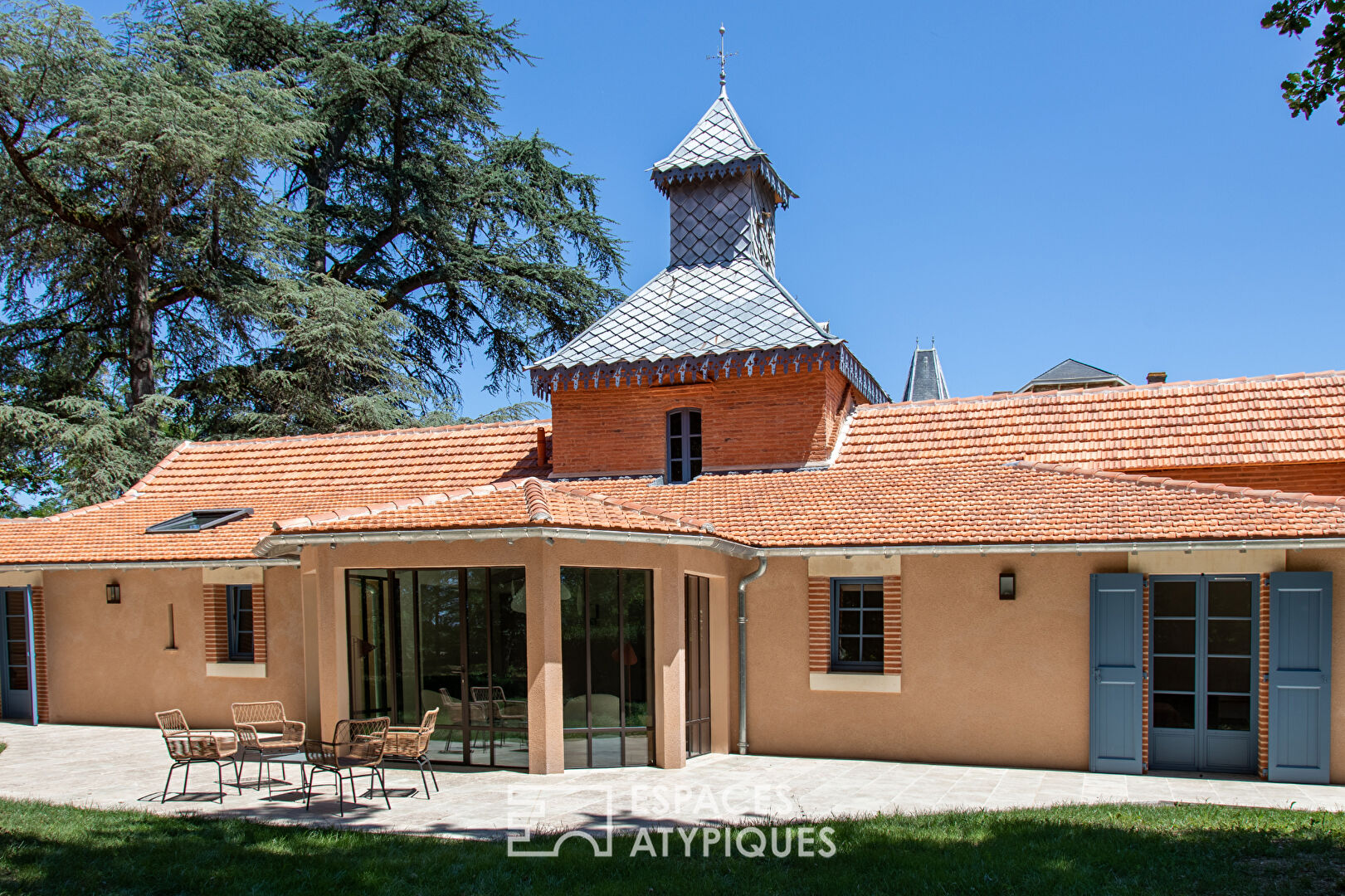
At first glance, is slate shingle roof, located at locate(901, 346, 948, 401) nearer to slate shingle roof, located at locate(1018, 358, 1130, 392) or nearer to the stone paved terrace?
slate shingle roof, located at locate(1018, 358, 1130, 392)

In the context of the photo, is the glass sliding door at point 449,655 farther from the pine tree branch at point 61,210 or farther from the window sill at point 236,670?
the pine tree branch at point 61,210

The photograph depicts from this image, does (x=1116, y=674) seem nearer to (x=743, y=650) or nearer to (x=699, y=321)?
(x=743, y=650)

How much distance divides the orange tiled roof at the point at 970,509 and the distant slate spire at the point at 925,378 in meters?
32.1

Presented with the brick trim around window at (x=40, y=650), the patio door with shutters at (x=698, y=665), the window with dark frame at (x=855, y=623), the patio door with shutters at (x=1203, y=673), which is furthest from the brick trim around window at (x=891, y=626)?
the brick trim around window at (x=40, y=650)

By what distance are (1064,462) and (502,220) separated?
827 inches

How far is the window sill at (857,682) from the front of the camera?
40.0ft

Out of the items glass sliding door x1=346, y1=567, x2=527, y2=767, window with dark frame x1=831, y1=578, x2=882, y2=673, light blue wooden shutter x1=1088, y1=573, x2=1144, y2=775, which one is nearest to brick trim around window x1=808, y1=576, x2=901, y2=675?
window with dark frame x1=831, y1=578, x2=882, y2=673

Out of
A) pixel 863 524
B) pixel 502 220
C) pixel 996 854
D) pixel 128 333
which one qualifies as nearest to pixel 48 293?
pixel 128 333

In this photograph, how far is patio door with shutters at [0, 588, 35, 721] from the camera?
641 inches

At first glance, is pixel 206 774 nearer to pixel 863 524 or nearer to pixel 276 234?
pixel 863 524

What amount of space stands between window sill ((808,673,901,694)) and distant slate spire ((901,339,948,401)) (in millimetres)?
34957

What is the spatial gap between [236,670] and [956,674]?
10263 mm

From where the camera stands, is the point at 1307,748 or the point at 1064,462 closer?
the point at 1307,748

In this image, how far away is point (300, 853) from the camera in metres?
7.51
